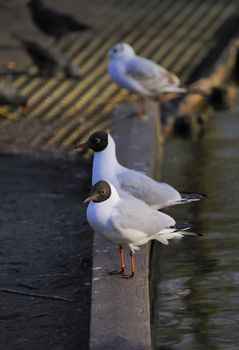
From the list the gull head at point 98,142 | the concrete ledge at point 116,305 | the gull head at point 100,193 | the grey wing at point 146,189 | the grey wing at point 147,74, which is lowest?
the concrete ledge at point 116,305

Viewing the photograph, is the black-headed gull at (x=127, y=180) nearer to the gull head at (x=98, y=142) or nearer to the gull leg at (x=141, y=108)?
the gull head at (x=98, y=142)

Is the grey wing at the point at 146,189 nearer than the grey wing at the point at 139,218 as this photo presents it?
No

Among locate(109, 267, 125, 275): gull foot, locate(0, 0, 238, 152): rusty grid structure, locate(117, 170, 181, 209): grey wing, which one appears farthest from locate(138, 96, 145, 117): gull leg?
locate(109, 267, 125, 275): gull foot

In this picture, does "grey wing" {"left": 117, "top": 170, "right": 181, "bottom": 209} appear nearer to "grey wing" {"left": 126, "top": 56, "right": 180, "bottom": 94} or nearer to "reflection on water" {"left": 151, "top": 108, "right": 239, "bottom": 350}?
"reflection on water" {"left": 151, "top": 108, "right": 239, "bottom": 350}

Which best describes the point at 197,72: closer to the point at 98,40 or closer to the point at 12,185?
the point at 98,40

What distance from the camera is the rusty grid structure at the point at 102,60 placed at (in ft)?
34.5

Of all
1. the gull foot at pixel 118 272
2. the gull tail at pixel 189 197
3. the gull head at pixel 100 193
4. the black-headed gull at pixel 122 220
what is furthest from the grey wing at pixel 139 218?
the gull tail at pixel 189 197

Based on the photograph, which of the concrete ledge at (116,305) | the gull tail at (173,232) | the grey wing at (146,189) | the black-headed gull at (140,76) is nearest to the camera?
the concrete ledge at (116,305)

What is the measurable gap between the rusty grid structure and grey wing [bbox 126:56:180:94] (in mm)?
853

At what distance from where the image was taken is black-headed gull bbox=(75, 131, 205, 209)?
22.1 feet

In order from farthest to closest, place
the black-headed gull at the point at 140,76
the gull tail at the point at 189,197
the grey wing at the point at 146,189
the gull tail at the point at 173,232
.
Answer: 1. the black-headed gull at the point at 140,76
2. the gull tail at the point at 189,197
3. the grey wing at the point at 146,189
4. the gull tail at the point at 173,232

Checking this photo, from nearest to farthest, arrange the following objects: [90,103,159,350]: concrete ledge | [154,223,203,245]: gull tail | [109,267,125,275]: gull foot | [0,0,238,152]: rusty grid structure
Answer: [90,103,159,350]: concrete ledge → [109,267,125,275]: gull foot → [154,223,203,245]: gull tail → [0,0,238,152]: rusty grid structure

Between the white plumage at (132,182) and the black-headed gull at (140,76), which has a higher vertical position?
the black-headed gull at (140,76)

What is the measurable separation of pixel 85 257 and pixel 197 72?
6200 millimetres
